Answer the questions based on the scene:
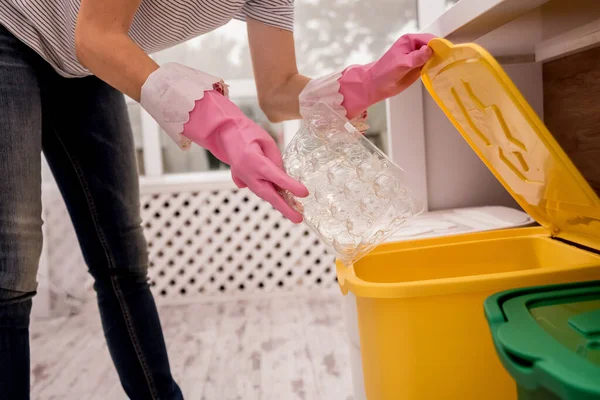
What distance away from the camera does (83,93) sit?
1.02 metres

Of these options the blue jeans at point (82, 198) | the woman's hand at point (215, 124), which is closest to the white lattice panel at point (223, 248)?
the blue jeans at point (82, 198)

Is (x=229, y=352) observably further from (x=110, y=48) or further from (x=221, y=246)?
(x=110, y=48)

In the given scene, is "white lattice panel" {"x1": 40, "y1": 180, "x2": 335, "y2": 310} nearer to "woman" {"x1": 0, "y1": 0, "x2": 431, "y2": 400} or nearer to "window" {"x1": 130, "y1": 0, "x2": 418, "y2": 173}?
"window" {"x1": 130, "y1": 0, "x2": 418, "y2": 173}

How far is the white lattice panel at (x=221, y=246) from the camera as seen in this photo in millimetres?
2615

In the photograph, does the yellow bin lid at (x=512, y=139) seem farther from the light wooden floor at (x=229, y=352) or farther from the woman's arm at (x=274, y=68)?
the light wooden floor at (x=229, y=352)

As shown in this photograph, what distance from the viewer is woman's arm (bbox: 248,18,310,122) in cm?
106

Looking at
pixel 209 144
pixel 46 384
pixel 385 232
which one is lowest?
pixel 46 384

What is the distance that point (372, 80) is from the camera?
90 cm

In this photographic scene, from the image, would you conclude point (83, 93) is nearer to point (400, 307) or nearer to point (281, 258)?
point (400, 307)

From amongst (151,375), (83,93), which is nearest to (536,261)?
(151,375)

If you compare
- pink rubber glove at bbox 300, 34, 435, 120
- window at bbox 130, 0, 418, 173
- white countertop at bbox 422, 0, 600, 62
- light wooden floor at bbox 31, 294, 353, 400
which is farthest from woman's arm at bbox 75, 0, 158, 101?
window at bbox 130, 0, 418, 173

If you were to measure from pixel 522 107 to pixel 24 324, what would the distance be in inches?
30.4

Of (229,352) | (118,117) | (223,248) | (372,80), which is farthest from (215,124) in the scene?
(223,248)

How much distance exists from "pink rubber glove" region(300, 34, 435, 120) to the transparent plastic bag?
134 millimetres
